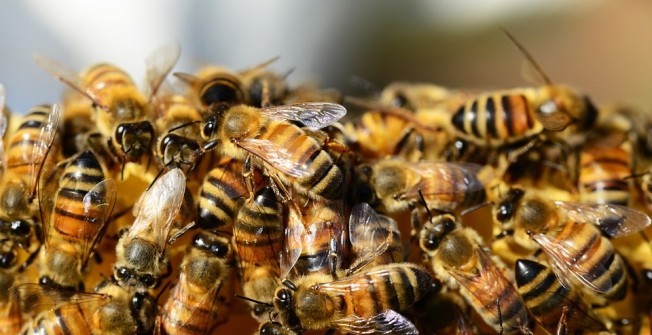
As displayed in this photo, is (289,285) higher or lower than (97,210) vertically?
lower

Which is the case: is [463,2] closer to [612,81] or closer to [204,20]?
[612,81]

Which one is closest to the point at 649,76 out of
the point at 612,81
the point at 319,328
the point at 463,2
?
the point at 612,81

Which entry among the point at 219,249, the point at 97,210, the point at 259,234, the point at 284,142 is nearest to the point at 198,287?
the point at 219,249

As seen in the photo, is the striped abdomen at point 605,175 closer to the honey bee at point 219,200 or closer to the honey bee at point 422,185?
the honey bee at point 422,185

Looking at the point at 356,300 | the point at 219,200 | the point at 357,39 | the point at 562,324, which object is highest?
the point at 219,200

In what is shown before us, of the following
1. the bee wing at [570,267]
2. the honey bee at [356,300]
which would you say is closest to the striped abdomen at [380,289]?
the honey bee at [356,300]

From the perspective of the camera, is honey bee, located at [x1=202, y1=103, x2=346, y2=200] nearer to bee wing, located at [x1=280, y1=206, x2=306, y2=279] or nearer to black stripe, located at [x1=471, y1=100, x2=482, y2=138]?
bee wing, located at [x1=280, y1=206, x2=306, y2=279]

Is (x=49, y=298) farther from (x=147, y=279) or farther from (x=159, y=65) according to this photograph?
(x=159, y=65)
